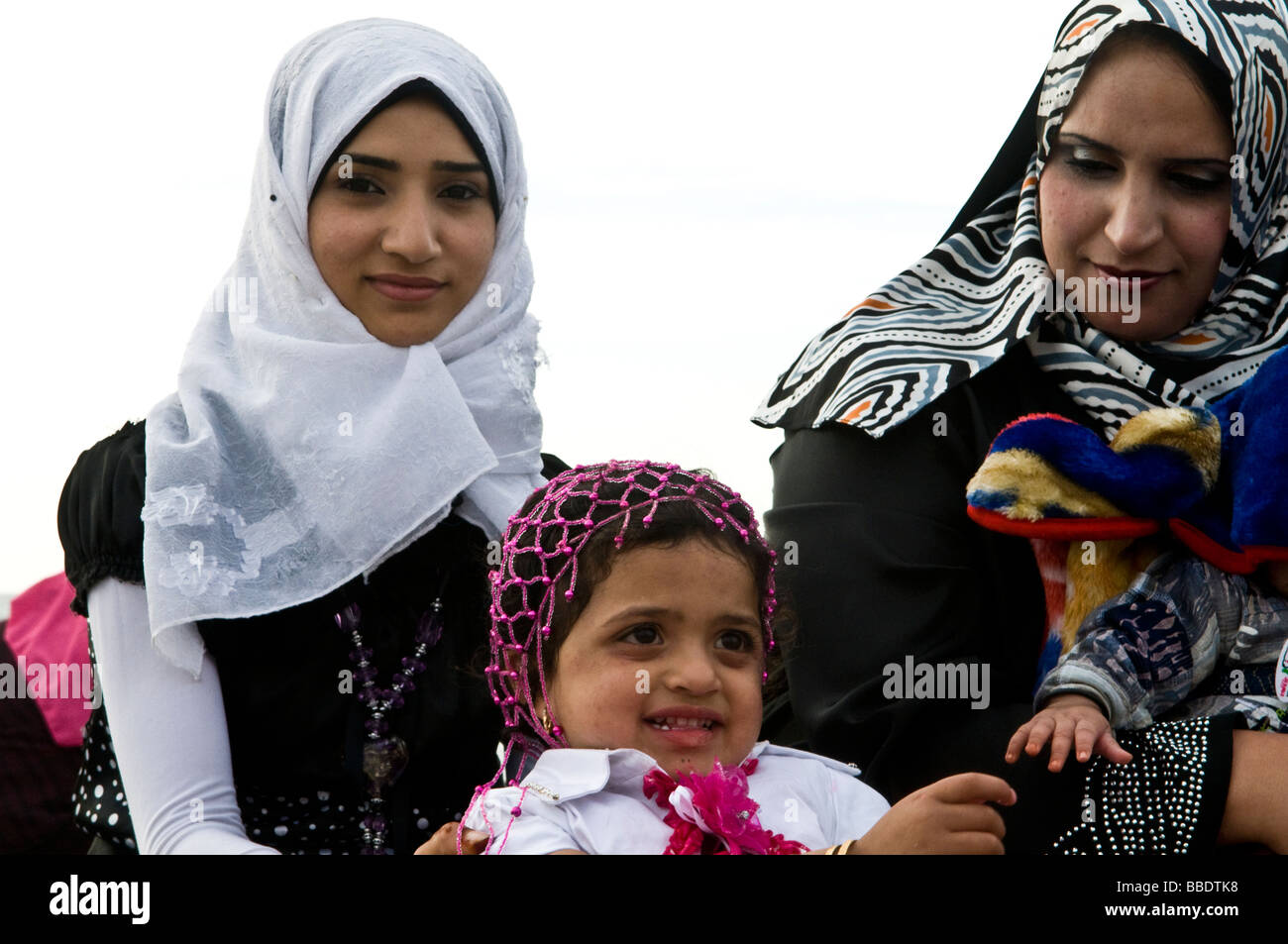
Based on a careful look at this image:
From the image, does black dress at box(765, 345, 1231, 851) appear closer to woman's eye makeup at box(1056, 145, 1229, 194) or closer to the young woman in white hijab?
woman's eye makeup at box(1056, 145, 1229, 194)

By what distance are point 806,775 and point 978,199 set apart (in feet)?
4.47

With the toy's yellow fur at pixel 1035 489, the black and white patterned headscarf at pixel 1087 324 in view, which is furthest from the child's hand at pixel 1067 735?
the black and white patterned headscarf at pixel 1087 324

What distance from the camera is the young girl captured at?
2.24m

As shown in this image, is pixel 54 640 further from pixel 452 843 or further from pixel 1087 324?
pixel 1087 324

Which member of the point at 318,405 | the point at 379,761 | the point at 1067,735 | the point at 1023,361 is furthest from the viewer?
the point at 1023,361

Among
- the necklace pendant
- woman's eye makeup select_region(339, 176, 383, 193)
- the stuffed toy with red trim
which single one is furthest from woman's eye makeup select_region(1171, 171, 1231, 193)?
the necklace pendant

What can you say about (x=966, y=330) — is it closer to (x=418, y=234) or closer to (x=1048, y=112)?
(x=1048, y=112)

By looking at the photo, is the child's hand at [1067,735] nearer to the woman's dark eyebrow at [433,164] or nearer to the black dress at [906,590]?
the black dress at [906,590]

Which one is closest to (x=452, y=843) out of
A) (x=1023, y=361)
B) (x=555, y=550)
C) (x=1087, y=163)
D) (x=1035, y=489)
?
(x=555, y=550)

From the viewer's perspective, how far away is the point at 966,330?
9.90ft

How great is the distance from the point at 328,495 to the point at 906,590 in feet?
3.10

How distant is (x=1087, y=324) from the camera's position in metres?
2.99
